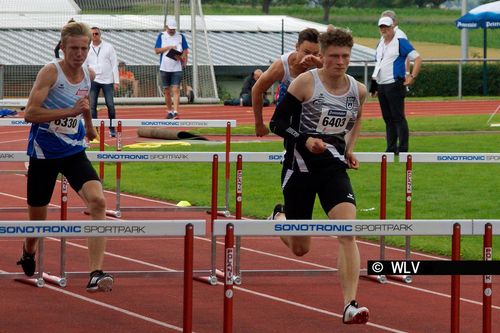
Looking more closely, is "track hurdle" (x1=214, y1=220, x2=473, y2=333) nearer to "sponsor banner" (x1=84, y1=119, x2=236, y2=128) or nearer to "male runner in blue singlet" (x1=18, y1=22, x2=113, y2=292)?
"male runner in blue singlet" (x1=18, y1=22, x2=113, y2=292)

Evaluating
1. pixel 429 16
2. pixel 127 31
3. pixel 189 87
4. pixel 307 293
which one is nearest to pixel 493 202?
pixel 307 293

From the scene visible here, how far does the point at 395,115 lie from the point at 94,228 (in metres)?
12.1

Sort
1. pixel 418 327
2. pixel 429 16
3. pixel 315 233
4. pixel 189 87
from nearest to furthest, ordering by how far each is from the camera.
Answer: pixel 315 233 → pixel 418 327 → pixel 189 87 → pixel 429 16

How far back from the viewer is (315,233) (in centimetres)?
688

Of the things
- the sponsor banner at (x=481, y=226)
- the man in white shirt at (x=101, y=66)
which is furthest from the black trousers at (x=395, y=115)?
the sponsor banner at (x=481, y=226)

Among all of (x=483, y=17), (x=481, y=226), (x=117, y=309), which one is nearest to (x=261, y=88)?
(x=117, y=309)

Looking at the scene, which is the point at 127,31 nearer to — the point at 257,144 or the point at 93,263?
the point at 257,144

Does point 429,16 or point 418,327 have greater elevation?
point 429,16

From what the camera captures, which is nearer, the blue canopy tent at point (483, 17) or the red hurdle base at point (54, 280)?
the red hurdle base at point (54, 280)

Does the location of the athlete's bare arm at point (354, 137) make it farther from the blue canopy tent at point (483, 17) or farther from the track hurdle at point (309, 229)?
the blue canopy tent at point (483, 17)

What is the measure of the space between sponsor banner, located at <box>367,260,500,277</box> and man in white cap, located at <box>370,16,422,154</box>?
36.9 feet

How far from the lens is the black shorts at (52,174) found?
9211mm

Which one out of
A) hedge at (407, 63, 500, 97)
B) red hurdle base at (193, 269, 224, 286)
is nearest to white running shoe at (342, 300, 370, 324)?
red hurdle base at (193, 269, 224, 286)

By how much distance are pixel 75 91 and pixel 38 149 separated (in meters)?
0.48
